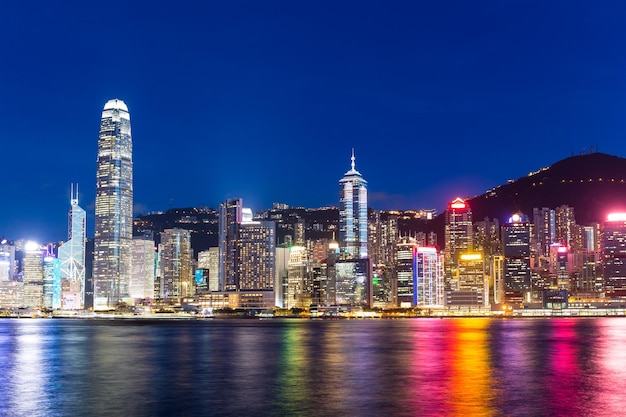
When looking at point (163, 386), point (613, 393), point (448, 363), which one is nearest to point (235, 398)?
point (163, 386)

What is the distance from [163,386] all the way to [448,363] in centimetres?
2780

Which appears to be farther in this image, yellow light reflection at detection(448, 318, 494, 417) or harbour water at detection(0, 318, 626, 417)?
harbour water at detection(0, 318, 626, 417)

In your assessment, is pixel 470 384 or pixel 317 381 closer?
pixel 470 384

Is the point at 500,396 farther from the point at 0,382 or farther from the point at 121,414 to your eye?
the point at 0,382

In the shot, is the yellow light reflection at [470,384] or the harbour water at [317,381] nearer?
the yellow light reflection at [470,384]

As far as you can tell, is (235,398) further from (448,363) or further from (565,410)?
(448,363)

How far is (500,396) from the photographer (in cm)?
4834

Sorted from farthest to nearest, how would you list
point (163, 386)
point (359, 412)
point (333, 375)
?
1. point (333, 375)
2. point (163, 386)
3. point (359, 412)

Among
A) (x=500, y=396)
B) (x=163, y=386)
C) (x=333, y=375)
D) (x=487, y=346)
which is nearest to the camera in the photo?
(x=500, y=396)

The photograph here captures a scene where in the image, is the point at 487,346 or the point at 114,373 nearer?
the point at 114,373

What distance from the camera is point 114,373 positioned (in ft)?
212

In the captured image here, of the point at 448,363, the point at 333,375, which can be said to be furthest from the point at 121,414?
the point at 448,363

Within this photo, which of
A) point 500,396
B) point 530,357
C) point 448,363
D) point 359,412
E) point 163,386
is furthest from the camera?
point 530,357

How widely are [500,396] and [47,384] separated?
103 feet
